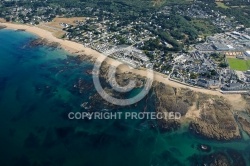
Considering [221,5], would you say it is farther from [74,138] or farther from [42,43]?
[74,138]

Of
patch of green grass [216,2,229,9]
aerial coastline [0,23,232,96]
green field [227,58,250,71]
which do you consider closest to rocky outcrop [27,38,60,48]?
aerial coastline [0,23,232,96]

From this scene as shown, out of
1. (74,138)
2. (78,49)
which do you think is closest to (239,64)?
(78,49)

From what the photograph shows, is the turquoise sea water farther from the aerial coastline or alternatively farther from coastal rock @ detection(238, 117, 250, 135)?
the aerial coastline

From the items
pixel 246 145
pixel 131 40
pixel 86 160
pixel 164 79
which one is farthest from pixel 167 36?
pixel 86 160

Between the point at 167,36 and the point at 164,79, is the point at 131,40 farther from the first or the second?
the point at 164,79

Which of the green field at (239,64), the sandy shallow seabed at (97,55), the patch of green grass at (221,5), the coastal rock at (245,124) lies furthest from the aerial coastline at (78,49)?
the patch of green grass at (221,5)

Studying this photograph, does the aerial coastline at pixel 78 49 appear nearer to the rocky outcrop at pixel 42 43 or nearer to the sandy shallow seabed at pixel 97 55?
the sandy shallow seabed at pixel 97 55

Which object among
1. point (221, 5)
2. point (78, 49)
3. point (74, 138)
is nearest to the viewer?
point (74, 138)
